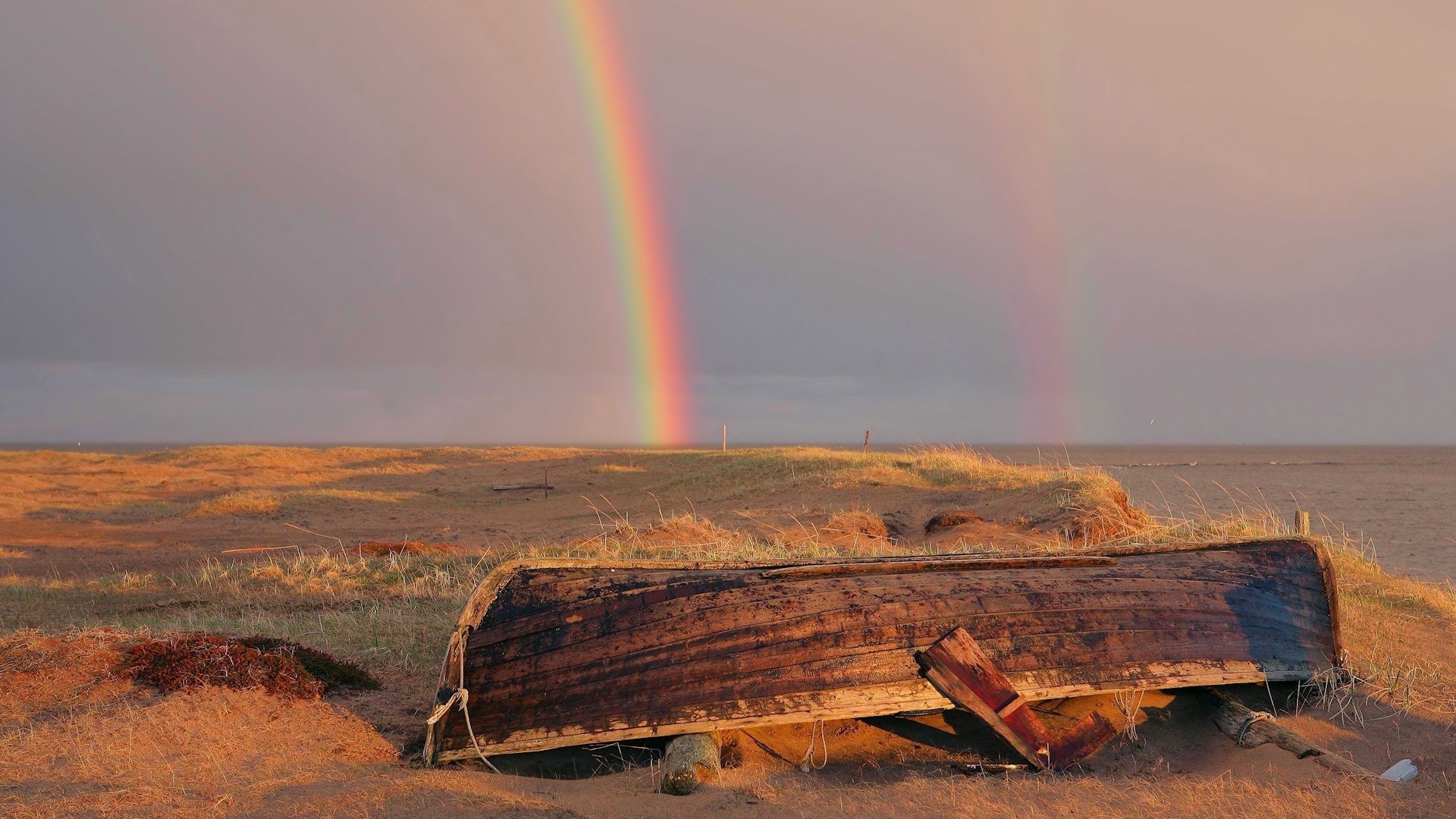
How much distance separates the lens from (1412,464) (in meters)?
52.9

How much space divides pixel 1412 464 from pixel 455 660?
2591 inches

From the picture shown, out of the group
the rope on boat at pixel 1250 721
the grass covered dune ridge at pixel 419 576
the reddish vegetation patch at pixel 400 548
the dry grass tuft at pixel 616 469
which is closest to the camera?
the grass covered dune ridge at pixel 419 576

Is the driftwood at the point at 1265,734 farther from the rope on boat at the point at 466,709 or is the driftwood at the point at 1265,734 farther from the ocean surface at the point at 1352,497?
the ocean surface at the point at 1352,497

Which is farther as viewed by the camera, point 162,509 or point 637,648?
point 162,509

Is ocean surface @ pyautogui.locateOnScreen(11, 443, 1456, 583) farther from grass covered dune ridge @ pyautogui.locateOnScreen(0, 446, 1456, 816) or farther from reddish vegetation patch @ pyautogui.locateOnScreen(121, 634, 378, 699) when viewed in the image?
reddish vegetation patch @ pyautogui.locateOnScreen(121, 634, 378, 699)

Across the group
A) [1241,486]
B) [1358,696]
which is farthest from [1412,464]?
[1358,696]

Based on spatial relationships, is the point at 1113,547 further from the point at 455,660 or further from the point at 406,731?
the point at 406,731

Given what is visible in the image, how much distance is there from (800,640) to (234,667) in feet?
11.9

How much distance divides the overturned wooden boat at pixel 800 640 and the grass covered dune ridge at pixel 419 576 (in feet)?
1.40

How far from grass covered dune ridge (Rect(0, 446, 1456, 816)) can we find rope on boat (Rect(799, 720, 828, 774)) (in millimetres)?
271

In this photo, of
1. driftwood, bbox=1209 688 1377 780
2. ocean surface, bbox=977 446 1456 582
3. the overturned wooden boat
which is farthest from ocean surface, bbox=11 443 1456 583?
driftwood, bbox=1209 688 1377 780

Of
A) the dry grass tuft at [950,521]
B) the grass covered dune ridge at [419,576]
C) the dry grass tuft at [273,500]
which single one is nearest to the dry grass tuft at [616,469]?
the grass covered dune ridge at [419,576]

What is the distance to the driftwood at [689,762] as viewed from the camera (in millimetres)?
3855

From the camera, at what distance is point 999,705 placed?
173 inches
